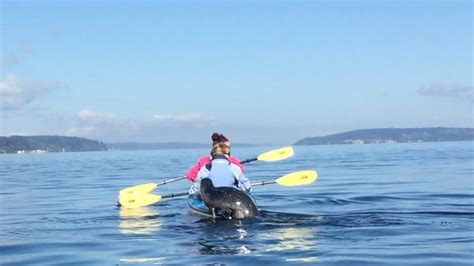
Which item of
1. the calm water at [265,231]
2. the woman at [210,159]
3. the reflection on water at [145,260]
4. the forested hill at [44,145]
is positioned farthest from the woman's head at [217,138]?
the forested hill at [44,145]

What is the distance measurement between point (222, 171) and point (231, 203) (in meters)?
1.10

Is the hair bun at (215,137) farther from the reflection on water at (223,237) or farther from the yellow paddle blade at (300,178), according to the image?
the yellow paddle blade at (300,178)

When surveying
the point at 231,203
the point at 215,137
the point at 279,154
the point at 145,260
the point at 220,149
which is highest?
the point at 215,137

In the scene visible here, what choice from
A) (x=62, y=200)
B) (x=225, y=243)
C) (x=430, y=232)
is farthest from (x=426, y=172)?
(x=225, y=243)

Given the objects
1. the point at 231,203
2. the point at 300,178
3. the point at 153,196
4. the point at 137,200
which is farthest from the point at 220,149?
the point at 300,178

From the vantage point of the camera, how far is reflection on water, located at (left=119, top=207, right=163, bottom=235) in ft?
44.7

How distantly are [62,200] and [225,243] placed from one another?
11.5m

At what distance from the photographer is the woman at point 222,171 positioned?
48.1ft

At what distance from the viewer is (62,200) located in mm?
21609

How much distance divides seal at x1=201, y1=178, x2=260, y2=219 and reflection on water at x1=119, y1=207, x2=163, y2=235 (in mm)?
1270

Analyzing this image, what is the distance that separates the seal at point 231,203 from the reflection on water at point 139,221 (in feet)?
4.17

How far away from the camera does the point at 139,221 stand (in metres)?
15.2

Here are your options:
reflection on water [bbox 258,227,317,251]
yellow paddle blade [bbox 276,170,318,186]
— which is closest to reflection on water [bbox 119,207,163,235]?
reflection on water [bbox 258,227,317,251]

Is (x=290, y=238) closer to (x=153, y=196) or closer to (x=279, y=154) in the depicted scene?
(x=153, y=196)
